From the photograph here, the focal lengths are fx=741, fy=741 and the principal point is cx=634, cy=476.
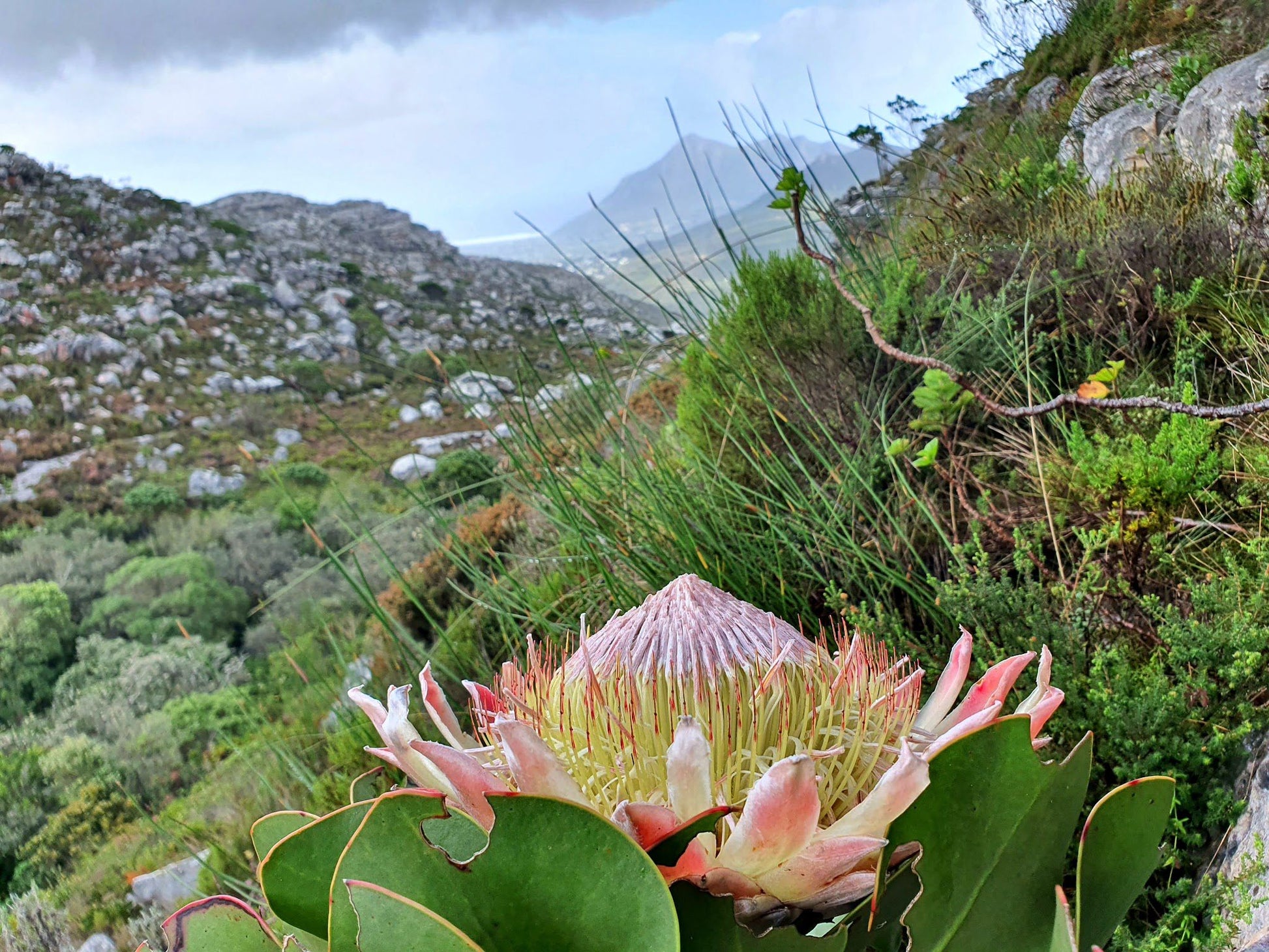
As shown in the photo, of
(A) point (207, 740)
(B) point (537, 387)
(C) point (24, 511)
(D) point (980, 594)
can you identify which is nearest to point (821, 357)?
(B) point (537, 387)

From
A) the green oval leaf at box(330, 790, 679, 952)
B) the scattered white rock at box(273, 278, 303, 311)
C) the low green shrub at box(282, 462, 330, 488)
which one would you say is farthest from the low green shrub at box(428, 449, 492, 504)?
the scattered white rock at box(273, 278, 303, 311)

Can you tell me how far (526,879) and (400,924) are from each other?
0.20 ft

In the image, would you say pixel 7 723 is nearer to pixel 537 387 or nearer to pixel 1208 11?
pixel 537 387

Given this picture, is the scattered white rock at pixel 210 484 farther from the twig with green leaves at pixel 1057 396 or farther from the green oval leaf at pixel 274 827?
the green oval leaf at pixel 274 827

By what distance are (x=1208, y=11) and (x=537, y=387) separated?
219 inches

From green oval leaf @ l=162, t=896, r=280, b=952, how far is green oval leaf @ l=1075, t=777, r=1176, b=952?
48cm

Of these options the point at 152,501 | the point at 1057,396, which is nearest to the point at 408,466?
the point at 152,501

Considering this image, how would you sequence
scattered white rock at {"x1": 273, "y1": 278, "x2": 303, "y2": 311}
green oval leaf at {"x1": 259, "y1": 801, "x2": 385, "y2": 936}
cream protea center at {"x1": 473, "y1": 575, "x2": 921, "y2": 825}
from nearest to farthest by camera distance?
1. green oval leaf at {"x1": 259, "y1": 801, "x2": 385, "y2": 936}
2. cream protea center at {"x1": 473, "y1": 575, "x2": 921, "y2": 825}
3. scattered white rock at {"x1": 273, "y1": 278, "x2": 303, "y2": 311}

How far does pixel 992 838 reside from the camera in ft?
1.32

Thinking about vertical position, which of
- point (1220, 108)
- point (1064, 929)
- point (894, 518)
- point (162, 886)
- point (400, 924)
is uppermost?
point (1220, 108)

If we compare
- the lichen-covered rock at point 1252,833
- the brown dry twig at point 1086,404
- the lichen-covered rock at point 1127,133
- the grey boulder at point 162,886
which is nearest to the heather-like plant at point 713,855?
the lichen-covered rock at point 1252,833

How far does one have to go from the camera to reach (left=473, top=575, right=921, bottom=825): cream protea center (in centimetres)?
66

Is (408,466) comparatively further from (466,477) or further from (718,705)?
(718,705)

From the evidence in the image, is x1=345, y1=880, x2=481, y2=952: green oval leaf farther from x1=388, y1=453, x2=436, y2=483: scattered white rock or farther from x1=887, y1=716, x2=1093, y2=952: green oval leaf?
x1=388, y1=453, x2=436, y2=483: scattered white rock
